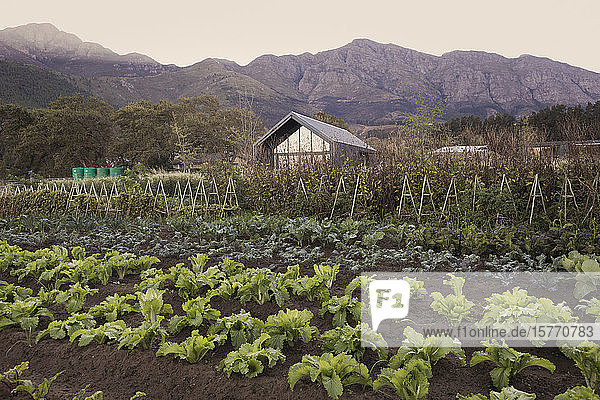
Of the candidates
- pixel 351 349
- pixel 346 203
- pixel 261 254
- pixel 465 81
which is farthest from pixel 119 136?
pixel 465 81

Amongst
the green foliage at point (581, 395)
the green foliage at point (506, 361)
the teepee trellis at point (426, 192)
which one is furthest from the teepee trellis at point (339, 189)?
the green foliage at point (581, 395)

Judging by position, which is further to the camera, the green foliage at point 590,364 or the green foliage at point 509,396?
the green foliage at point 590,364

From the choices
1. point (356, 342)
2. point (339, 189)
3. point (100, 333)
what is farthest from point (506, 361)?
point (339, 189)

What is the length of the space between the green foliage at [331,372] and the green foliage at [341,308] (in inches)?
26.2

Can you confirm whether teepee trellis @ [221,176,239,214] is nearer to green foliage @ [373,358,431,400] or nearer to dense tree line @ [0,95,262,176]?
green foliage @ [373,358,431,400]

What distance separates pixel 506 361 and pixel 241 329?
1.63 meters

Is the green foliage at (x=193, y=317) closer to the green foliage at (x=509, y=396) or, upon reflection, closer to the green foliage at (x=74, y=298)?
the green foliage at (x=74, y=298)

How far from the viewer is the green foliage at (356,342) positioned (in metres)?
2.52

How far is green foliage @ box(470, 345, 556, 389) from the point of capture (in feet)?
7.21

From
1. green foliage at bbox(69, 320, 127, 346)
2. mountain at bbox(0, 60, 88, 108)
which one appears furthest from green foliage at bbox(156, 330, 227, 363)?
mountain at bbox(0, 60, 88, 108)

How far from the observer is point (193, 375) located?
8.34 ft

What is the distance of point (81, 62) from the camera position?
126 m

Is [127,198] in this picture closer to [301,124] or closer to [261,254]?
[261,254]

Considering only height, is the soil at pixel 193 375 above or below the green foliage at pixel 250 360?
below
